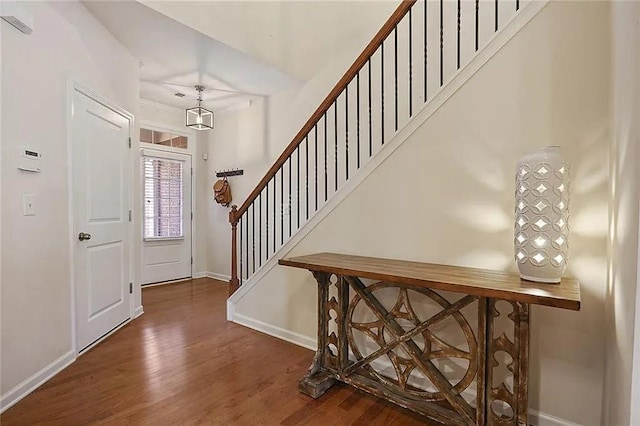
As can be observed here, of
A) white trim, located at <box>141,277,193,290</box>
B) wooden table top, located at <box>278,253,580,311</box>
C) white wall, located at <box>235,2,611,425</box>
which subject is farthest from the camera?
white trim, located at <box>141,277,193,290</box>

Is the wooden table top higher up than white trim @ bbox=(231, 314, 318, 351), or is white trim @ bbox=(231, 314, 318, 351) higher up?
the wooden table top

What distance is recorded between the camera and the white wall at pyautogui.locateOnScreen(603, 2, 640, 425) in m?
0.88

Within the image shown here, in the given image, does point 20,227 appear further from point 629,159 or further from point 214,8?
point 629,159

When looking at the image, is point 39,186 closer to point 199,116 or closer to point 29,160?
point 29,160

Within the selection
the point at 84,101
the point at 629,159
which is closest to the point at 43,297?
the point at 84,101

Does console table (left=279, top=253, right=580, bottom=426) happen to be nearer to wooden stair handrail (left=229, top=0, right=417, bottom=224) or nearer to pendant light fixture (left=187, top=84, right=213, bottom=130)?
wooden stair handrail (left=229, top=0, right=417, bottom=224)

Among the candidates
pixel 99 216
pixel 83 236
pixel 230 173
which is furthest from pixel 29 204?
pixel 230 173

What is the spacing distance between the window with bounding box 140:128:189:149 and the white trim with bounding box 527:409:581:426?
17.3 feet

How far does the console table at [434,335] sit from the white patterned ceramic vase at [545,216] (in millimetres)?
82

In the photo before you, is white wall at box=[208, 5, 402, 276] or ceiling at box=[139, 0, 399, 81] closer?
ceiling at box=[139, 0, 399, 81]

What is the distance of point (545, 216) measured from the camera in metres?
1.35

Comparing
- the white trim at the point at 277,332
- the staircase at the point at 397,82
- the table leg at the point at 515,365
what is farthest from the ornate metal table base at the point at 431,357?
the staircase at the point at 397,82

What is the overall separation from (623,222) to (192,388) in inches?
92.7

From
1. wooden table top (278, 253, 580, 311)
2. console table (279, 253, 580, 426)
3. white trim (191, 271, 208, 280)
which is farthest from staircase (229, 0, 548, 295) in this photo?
white trim (191, 271, 208, 280)
